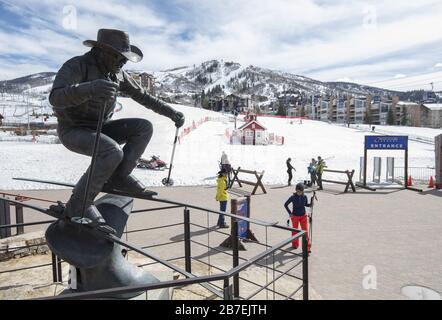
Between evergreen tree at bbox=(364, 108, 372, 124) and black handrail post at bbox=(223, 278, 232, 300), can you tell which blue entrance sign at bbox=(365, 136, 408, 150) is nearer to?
black handrail post at bbox=(223, 278, 232, 300)

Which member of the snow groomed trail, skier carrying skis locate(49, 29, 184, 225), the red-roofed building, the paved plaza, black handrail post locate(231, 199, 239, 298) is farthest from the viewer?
the red-roofed building

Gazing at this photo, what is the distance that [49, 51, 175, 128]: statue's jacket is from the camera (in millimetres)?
2943

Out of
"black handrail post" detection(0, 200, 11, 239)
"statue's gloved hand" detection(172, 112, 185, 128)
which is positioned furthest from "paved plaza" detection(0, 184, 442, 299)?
"statue's gloved hand" detection(172, 112, 185, 128)

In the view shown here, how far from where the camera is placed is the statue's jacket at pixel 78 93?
116 inches

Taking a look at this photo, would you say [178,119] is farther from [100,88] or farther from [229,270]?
[229,270]

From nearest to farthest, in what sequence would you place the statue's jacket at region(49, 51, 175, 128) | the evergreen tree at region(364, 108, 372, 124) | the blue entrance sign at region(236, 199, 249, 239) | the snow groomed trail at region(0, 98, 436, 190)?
the statue's jacket at region(49, 51, 175, 128)
the blue entrance sign at region(236, 199, 249, 239)
the snow groomed trail at region(0, 98, 436, 190)
the evergreen tree at region(364, 108, 372, 124)

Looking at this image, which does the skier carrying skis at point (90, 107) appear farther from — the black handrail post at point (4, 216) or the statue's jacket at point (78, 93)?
the black handrail post at point (4, 216)

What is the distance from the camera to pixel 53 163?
2108 centimetres

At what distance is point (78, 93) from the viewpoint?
2865 millimetres

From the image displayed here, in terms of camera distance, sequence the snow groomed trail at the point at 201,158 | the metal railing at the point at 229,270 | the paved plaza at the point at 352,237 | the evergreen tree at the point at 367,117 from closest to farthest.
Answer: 1. the metal railing at the point at 229,270
2. the paved plaza at the point at 352,237
3. the snow groomed trail at the point at 201,158
4. the evergreen tree at the point at 367,117

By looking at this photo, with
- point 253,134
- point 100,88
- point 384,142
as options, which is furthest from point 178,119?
point 253,134

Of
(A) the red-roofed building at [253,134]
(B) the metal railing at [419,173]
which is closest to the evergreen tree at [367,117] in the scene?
(A) the red-roofed building at [253,134]

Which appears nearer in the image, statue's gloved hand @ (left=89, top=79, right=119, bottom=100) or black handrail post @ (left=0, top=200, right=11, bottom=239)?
statue's gloved hand @ (left=89, top=79, right=119, bottom=100)

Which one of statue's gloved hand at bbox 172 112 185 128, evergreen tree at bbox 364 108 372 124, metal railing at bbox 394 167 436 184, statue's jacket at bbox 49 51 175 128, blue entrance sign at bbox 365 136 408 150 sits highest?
evergreen tree at bbox 364 108 372 124
